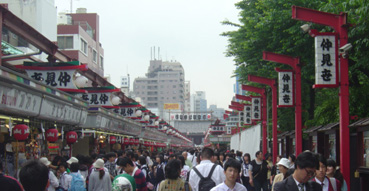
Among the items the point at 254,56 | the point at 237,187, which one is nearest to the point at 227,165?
the point at 237,187

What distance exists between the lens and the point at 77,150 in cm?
2603

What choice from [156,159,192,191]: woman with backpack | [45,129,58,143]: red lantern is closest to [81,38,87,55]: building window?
[45,129,58,143]: red lantern

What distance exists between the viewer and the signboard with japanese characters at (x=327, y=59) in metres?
12.9

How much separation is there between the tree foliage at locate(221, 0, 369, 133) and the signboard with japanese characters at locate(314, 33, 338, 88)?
2.73ft

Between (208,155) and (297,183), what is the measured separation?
4069mm

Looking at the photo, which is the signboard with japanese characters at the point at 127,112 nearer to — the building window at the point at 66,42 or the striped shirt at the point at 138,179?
the building window at the point at 66,42

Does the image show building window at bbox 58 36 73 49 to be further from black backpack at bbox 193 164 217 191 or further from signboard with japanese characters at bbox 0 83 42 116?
black backpack at bbox 193 164 217 191

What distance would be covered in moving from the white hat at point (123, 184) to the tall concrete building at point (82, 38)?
3217cm

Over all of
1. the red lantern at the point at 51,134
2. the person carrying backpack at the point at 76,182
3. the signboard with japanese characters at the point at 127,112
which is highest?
the signboard with japanese characters at the point at 127,112

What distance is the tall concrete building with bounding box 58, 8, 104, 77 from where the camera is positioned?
1667 inches

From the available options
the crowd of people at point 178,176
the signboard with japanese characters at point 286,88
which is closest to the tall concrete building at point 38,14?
the signboard with japanese characters at point 286,88

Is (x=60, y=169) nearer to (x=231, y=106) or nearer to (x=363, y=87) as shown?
(x=363, y=87)

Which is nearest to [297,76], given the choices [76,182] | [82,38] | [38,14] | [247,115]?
[76,182]

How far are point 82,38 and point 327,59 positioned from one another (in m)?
33.4
